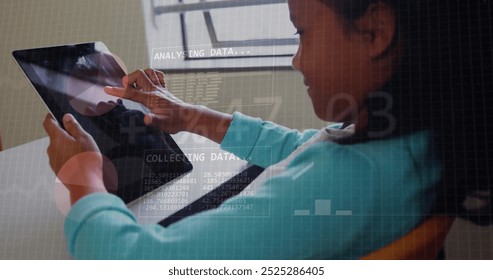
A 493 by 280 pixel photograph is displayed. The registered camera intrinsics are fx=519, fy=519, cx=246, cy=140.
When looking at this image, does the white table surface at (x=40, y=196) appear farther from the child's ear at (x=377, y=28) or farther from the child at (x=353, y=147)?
the child's ear at (x=377, y=28)

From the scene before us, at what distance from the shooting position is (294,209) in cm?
109

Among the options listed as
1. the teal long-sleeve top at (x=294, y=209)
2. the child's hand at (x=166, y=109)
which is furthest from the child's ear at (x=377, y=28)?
the child's hand at (x=166, y=109)

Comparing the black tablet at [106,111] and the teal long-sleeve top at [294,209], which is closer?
the teal long-sleeve top at [294,209]

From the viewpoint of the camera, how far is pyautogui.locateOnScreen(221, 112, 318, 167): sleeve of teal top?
113 cm

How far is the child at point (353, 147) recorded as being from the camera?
105cm

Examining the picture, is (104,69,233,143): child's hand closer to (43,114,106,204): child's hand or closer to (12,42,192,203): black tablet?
(12,42,192,203): black tablet

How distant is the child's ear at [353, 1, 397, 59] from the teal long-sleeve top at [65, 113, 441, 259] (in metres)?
0.20

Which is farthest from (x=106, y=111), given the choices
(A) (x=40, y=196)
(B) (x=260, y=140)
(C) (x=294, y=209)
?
(C) (x=294, y=209)

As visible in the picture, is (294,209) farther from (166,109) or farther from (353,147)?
(166,109)

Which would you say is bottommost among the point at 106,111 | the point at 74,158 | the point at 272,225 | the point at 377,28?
the point at 272,225

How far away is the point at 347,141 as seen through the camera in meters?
1.10

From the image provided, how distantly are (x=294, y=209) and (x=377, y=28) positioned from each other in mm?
425
